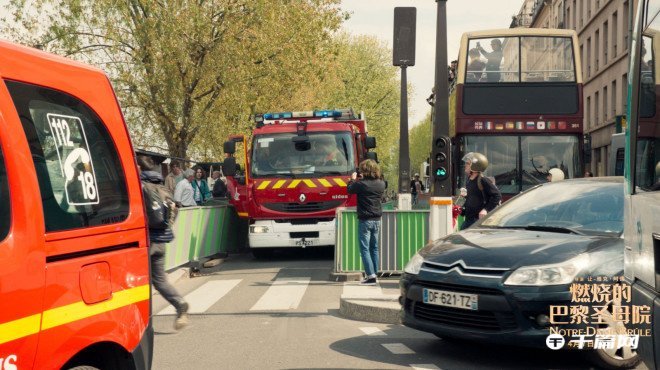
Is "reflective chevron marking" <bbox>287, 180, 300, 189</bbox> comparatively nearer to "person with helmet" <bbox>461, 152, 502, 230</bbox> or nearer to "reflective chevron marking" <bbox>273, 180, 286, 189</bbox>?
"reflective chevron marking" <bbox>273, 180, 286, 189</bbox>

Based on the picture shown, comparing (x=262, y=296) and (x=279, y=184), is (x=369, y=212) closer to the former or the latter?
(x=262, y=296)

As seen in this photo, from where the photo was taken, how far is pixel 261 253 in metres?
19.6

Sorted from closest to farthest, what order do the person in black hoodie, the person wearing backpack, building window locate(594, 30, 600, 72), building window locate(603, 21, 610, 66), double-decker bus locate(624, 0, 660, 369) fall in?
double-decker bus locate(624, 0, 660, 369), the person wearing backpack, the person in black hoodie, building window locate(603, 21, 610, 66), building window locate(594, 30, 600, 72)

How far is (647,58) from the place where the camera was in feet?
15.4

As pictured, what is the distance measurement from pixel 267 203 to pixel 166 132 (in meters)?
14.4

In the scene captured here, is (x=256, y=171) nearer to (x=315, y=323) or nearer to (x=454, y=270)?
(x=315, y=323)

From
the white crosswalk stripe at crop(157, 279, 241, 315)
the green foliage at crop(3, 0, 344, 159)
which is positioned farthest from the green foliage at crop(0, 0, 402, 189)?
the white crosswalk stripe at crop(157, 279, 241, 315)

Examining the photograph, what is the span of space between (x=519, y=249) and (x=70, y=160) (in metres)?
4.01

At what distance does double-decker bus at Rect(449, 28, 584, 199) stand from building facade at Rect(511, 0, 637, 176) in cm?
2019

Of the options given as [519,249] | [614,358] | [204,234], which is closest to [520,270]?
[519,249]

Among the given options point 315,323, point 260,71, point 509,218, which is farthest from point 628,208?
point 260,71

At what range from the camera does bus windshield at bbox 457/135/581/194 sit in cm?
1750

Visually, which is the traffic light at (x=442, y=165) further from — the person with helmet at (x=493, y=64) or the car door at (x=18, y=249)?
the car door at (x=18, y=249)

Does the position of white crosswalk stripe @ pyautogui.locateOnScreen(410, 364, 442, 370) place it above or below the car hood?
below
